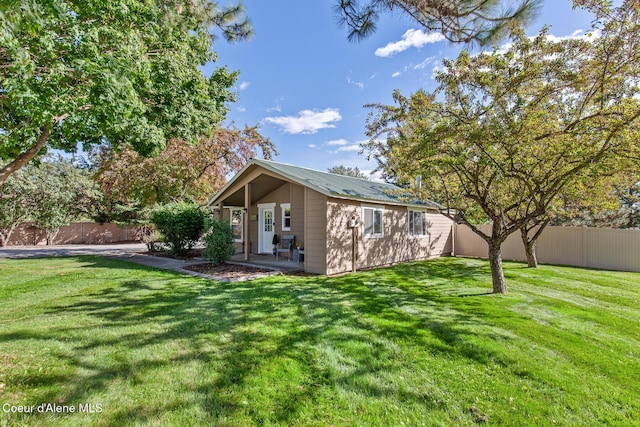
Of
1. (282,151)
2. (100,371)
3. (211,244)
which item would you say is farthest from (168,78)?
(282,151)

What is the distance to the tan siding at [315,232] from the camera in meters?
8.46

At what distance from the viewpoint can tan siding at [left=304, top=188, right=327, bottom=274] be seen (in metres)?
8.46

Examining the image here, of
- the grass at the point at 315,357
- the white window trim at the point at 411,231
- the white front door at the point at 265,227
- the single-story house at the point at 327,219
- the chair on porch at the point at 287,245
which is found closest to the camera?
the grass at the point at 315,357

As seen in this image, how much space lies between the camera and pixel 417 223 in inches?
504

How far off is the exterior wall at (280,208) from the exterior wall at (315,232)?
6.47 feet

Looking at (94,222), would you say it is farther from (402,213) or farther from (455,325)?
(455,325)

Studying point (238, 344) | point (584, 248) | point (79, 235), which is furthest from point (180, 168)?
point (584, 248)

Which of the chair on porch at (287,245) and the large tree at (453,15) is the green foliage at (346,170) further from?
the large tree at (453,15)

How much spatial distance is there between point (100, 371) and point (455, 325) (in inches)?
188

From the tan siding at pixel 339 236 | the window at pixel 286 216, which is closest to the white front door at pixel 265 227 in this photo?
the window at pixel 286 216

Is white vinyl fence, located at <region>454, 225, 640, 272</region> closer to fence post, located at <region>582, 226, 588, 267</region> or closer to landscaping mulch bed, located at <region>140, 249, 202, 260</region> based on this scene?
fence post, located at <region>582, 226, 588, 267</region>

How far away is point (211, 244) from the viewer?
9359 millimetres

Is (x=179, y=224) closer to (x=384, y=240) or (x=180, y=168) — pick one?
(x=180, y=168)

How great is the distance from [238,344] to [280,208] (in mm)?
8403
